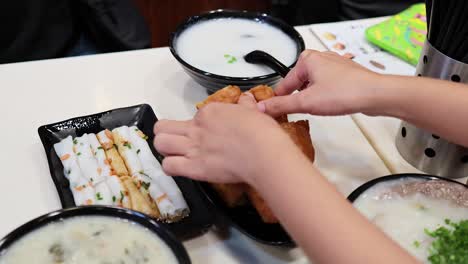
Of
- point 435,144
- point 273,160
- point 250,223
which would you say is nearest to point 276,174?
point 273,160

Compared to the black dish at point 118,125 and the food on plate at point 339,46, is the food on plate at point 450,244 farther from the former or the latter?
the food on plate at point 339,46

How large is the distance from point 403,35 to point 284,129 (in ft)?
2.59

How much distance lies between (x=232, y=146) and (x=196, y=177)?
10cm

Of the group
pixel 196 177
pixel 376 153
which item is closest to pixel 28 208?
pixel 196 177

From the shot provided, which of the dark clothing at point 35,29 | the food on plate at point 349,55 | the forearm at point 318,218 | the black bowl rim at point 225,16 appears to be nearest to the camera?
the forearm at point 318,218

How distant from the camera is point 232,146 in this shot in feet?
2.76

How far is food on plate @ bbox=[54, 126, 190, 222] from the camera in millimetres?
990

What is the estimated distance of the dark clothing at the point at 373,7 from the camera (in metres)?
2.23

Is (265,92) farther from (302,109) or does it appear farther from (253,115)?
(253,115)

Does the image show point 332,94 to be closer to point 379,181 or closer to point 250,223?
point 379,181

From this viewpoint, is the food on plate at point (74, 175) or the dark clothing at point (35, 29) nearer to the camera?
the food on plate at point (74, 175)

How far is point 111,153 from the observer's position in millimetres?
1099

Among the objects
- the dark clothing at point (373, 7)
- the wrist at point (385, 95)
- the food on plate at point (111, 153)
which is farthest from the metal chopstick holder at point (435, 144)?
the dark clothing at point (373, 7)

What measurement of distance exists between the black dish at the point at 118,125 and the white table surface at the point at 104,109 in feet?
0.14
